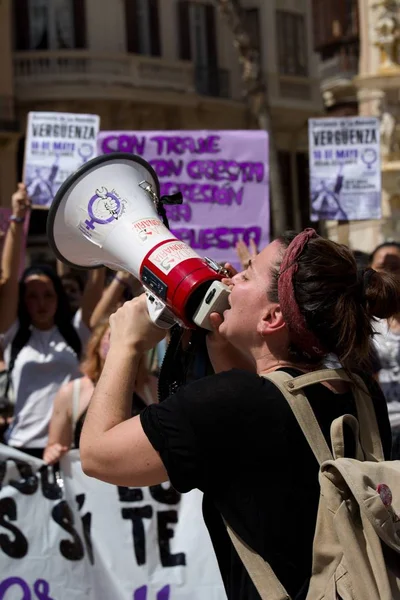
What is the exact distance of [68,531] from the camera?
4.48m

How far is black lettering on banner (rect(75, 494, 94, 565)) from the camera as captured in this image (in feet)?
14.6

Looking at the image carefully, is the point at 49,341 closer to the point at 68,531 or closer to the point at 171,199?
the point at 68,531

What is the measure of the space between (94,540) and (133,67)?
20432 millimetres

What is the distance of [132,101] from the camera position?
23641 mm

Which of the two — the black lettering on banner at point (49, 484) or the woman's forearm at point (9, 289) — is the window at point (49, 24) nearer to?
the woman's forearm at point (9, 289)

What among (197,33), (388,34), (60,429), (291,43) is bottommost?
(60,429)

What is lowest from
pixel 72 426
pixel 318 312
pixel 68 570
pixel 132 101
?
pixel 68 570

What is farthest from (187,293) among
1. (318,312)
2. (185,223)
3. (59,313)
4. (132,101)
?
(132,101)

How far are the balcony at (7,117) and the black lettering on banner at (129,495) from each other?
19.0 meters

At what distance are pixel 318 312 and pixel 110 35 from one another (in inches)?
895

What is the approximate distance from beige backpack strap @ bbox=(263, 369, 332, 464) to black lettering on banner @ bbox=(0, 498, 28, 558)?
7.55 ft

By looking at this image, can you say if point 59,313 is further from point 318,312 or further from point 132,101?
point 132,101

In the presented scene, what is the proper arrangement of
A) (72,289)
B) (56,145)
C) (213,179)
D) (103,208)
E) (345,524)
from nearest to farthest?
(345,524) < (103,208) < (213,179) < (72,289) < (56,145)

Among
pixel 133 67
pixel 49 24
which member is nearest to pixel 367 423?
pixel 133 67
